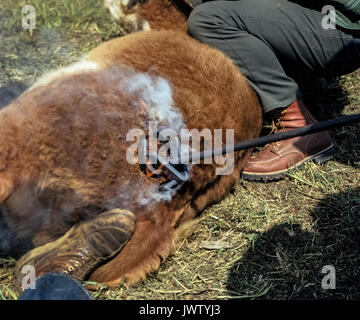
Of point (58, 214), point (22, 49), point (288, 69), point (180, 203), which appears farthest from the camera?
point (22, 49)

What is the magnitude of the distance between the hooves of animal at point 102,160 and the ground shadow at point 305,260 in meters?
0.45

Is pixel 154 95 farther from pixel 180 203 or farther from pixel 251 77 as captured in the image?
pixel 251 77

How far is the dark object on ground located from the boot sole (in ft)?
4.54

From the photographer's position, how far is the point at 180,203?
2318mm

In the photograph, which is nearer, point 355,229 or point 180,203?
point 180,203

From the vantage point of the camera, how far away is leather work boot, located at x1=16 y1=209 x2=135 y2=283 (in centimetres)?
205

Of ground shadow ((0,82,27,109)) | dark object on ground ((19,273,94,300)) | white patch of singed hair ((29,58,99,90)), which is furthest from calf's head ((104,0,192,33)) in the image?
dark object on ground ((19,273,94,300))

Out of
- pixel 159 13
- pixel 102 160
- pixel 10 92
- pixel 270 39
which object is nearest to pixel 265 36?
pixel 270 39

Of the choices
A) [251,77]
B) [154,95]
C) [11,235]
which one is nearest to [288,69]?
[251,77]

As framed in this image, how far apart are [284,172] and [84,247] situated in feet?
4.73

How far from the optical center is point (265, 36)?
2.71m

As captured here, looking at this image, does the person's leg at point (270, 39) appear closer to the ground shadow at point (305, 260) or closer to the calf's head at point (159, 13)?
the calf's head at point (159, 13)

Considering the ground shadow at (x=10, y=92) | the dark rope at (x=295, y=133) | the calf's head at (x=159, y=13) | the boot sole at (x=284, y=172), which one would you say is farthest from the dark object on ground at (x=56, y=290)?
the calf's head at (x=159, y=13)

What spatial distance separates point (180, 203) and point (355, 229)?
0.99 meters
